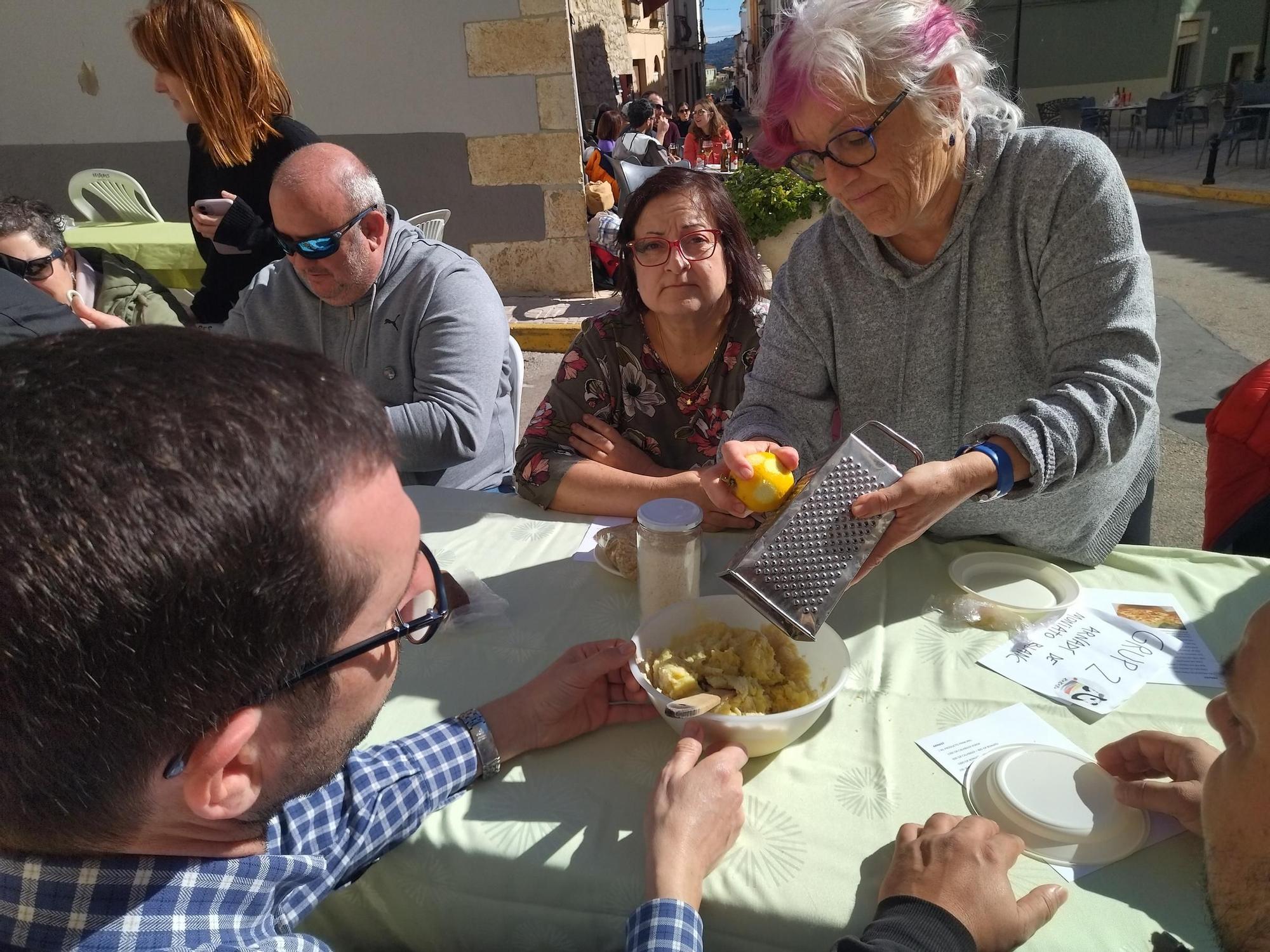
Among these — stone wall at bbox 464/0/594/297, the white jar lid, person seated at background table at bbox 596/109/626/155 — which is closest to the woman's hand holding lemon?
the white jar lid

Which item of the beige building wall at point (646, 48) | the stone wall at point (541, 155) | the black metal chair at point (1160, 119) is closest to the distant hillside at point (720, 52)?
the beige building wall at point (646, 48)

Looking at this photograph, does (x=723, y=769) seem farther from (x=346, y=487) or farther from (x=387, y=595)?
(x=346, y=487)

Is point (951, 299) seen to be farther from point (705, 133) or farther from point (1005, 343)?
point (705, 133)

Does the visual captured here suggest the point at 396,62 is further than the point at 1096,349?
Yes

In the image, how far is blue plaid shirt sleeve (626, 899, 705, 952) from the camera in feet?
3.60

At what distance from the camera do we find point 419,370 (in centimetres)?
273

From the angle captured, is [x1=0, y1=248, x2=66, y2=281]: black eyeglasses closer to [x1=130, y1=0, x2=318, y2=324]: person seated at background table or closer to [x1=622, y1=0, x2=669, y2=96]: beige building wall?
[x1=130, y1=0, x2=318, y2=324]: person seated at background table

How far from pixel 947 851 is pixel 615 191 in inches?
357

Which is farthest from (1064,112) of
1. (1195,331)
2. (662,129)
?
(1195,331)

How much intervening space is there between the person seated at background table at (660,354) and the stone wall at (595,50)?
41.8ft

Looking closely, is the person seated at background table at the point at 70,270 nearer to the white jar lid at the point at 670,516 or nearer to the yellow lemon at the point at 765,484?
the white jar lid at the point at 670,516

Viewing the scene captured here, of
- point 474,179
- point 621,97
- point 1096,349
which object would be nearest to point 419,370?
point 1096,349

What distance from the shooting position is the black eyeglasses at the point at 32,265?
346cm

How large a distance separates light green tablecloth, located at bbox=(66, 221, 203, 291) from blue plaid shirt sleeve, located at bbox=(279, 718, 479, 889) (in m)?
4.97
